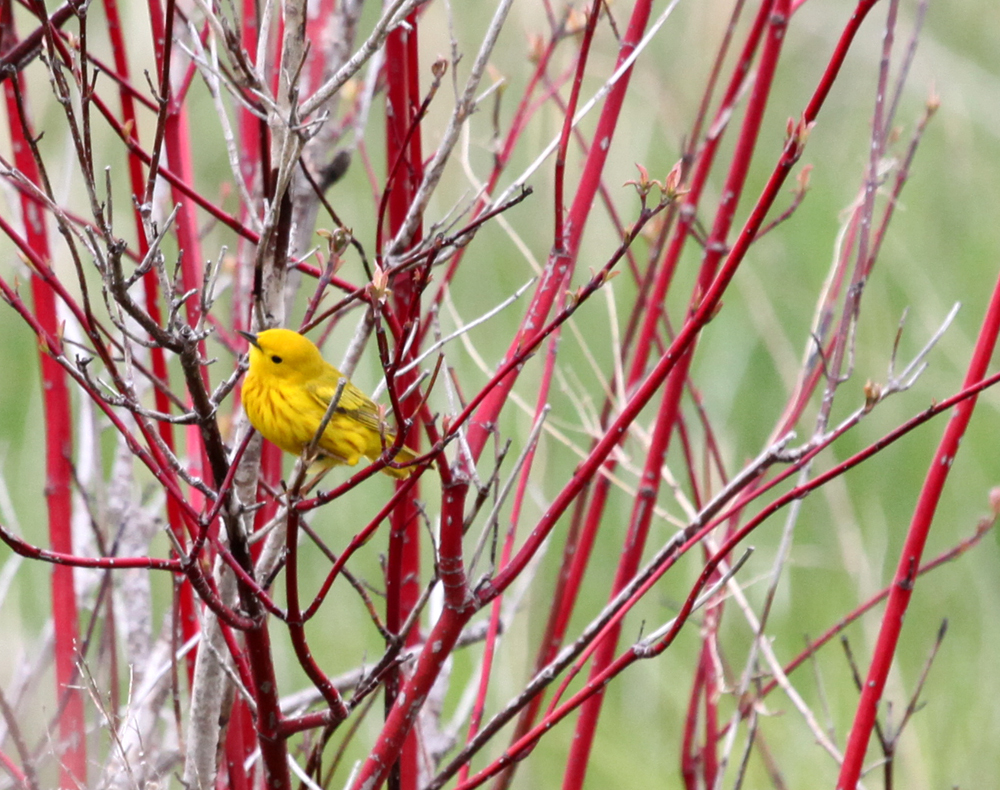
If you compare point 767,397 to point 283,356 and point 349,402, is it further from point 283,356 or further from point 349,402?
point 283,356

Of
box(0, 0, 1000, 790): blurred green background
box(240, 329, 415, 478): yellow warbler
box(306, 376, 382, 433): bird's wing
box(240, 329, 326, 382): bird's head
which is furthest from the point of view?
box(0, 0, 1000, 790): blurred green background

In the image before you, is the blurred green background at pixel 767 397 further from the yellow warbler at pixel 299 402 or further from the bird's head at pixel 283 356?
the bird's head at pixel 283 356

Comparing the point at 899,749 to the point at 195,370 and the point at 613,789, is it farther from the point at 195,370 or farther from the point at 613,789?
the point at 195,370

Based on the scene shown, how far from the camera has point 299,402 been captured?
174 centimetres

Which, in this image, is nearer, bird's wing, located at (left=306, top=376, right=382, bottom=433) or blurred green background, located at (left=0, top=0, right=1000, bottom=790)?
bird's wing, located at (left=306, top=376, right=382, bottom=433)

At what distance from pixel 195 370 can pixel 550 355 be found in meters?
0.78

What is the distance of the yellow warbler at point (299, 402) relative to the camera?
1.50m

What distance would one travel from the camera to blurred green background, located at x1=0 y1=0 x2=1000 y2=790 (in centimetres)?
322

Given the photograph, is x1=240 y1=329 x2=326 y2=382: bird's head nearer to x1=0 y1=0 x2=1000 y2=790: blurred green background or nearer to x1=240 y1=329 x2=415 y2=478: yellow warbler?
x1=240 y1=329 x2=415 y2=478: yellow warbler

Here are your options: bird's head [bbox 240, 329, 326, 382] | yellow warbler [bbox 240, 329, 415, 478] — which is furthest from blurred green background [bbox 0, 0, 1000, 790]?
bird's head [bbox 240, 329, 326, 382]

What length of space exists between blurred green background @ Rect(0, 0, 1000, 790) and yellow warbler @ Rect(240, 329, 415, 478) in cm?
100

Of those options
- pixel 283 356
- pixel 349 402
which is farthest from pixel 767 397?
pixel 283 356

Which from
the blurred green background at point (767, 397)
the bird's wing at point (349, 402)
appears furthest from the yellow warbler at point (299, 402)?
the blurred green background at point (767, 397)

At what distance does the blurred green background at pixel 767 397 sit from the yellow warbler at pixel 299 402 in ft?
3.27
